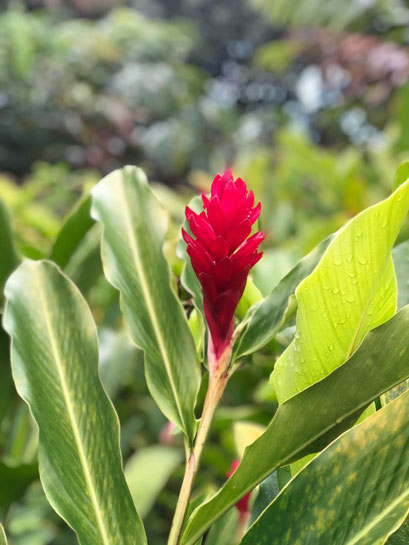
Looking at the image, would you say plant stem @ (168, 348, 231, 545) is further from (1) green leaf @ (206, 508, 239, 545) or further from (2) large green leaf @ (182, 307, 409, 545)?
(1) green leaf @ (206, 508, 239, 545)

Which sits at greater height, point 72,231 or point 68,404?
point 72,231

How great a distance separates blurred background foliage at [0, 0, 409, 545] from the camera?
0.96m

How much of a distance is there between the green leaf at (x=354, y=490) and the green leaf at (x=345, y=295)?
57 mm

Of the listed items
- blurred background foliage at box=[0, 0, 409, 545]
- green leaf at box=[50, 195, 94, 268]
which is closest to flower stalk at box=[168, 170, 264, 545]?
blurred background foliage at box=[0, 0, 409, 545]

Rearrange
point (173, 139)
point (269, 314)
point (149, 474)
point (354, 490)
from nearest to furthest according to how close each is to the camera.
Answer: point (354, 490) < point (269, 314) < point (149, 474) < point (173, 139)

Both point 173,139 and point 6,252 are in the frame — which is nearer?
point 6,252

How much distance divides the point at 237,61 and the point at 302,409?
1218 centimetres

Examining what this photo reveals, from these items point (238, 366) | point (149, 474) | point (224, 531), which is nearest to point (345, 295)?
point (238, 366)

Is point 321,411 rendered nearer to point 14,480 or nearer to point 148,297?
point 148,297

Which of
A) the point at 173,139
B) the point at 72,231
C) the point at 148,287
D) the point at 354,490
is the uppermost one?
the point at 173,139

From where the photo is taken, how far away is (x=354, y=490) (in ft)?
1.09

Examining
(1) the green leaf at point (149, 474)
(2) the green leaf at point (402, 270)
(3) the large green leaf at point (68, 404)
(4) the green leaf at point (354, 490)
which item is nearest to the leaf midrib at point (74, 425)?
(3) the large green leaf at point (68, 404)

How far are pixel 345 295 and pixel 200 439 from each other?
0.14 m

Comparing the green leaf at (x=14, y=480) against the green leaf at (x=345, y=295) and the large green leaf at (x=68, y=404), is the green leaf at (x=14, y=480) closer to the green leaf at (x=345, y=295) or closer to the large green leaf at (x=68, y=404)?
the large green leaf at (x=68, y=404)
